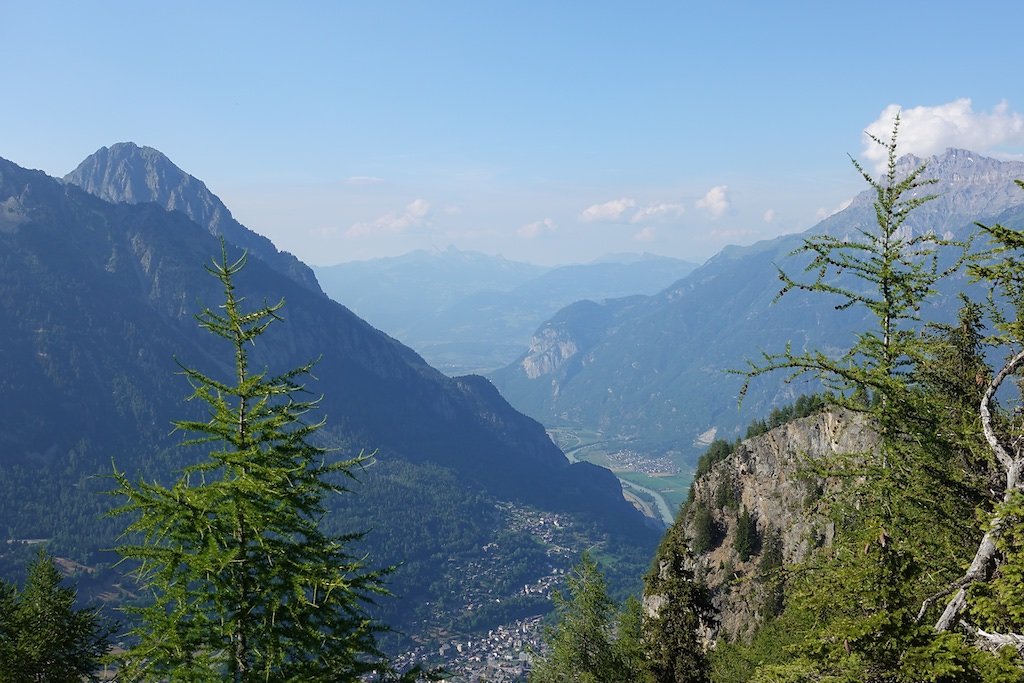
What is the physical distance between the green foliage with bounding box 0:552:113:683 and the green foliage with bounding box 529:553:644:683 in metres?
20.7

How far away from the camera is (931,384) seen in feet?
42.8

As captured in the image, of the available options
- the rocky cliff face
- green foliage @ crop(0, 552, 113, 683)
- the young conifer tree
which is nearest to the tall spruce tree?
the young conifer tree

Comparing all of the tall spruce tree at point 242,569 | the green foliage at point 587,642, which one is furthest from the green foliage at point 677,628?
the tall spruce tree at point 242,569

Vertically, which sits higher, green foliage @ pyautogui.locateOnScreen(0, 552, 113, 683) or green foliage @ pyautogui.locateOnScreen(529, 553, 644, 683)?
green foliage @ pyautogui.locateOnScreen(0, 552, 113, 683)

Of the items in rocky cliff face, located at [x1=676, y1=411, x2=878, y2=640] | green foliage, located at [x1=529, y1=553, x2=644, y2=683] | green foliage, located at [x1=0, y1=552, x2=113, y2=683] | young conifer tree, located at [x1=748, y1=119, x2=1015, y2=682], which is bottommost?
rocky cliff face, located at [x1=676, y1=411, x2=878, y2=640]

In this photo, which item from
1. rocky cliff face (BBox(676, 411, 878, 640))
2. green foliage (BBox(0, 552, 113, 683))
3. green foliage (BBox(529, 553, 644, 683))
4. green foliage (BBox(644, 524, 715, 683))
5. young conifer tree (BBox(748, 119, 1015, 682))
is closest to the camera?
young conifer tree (BBox(748, 119, 1015, 682))

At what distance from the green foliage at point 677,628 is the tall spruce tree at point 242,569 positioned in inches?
868

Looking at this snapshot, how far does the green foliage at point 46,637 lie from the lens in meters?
21.5

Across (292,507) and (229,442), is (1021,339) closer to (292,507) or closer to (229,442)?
(292,507)

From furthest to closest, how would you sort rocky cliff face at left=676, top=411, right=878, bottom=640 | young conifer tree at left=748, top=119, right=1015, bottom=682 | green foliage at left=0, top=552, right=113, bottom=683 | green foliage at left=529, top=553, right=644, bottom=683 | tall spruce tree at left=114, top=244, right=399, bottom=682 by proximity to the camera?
rocky cliff face at left=676, top=411, right=878, bottom=640
green foliage at left=529, top=553, right=644, bottom=683
green foliage at left=0, top=552, right=113, bottom=683
tall spruce tree at left=114, top=244, right=399, bottom=682
young conifer tree at left=748, top=119, right=1015, bottom=682

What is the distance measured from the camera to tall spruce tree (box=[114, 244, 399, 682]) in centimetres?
995

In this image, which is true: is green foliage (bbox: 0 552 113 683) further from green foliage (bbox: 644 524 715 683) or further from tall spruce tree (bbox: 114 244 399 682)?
green foliage (bbox: 644 524 715 683)

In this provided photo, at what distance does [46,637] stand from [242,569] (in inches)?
760

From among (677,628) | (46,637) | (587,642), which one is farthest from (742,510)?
(46,637)
